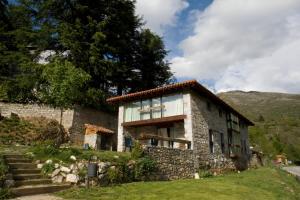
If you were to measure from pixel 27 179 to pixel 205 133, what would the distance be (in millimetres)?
12596

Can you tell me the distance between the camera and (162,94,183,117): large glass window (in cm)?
1964

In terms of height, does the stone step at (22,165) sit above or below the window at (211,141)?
below

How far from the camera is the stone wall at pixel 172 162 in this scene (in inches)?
617

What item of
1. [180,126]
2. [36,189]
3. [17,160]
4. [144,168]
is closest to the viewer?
[36,189]

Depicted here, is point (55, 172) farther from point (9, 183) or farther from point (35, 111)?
point (35, 111)

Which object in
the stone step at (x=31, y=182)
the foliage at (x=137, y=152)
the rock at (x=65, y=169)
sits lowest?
the stone step at (x=31, y=182)

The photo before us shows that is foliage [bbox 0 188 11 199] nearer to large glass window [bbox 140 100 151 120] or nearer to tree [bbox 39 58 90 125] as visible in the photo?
tree [bbox 39 58 90 125]

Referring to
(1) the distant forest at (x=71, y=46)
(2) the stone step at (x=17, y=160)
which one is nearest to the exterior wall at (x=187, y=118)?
(1) the distant forest at (x=71, y=46)

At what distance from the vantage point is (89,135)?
23984mm

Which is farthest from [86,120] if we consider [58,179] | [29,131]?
[58,179]

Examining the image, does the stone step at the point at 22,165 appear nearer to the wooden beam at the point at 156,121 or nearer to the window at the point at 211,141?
the wooden beam at the point at 156,121

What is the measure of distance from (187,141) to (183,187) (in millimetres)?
6889

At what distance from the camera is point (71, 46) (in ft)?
82.9

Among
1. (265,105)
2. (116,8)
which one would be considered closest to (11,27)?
(116,8)
